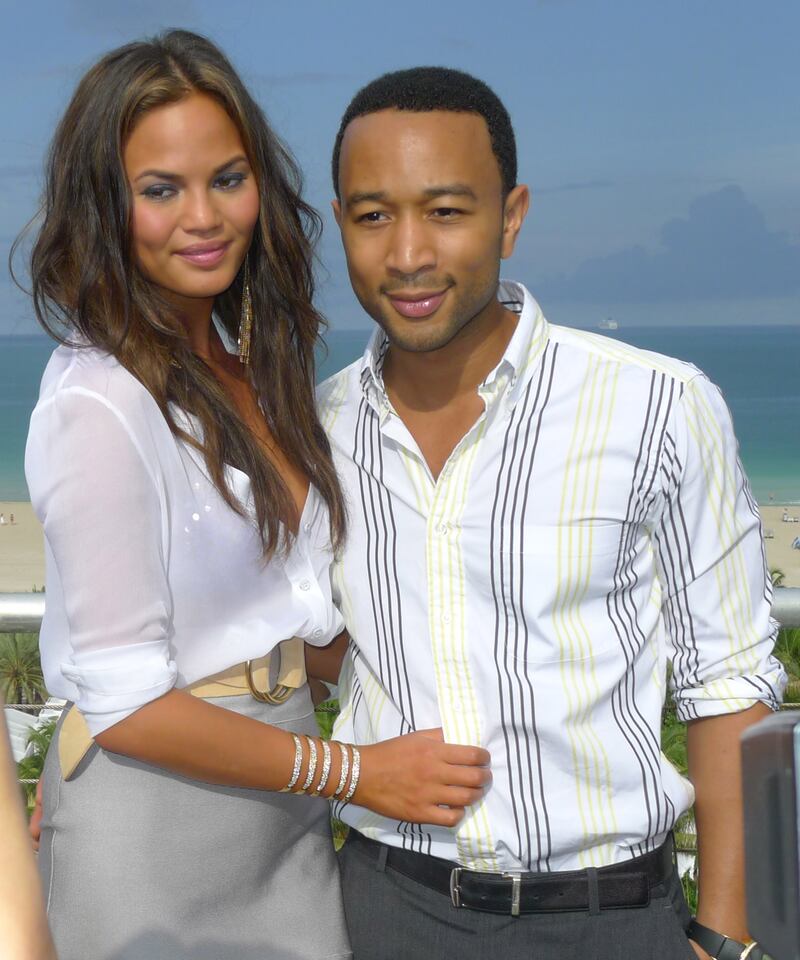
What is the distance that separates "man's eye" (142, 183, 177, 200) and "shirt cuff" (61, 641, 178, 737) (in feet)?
2.99

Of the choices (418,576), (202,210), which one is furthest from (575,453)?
(202,210)

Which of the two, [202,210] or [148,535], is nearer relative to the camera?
[148,535]

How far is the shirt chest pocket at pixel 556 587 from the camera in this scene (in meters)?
2.59

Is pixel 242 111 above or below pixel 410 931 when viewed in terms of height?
above

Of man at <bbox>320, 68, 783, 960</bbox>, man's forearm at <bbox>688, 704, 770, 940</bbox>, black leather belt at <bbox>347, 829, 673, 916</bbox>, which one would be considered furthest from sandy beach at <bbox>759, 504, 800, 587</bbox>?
black leather belt at <bbox>347, 829, 673, 916</bbox>

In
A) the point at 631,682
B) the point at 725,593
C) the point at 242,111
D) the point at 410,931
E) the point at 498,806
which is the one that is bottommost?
the point at 410,931

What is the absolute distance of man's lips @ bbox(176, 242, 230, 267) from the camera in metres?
2.72

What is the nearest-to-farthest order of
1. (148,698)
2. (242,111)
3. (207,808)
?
(148,698) → (207,808) → (242,111)

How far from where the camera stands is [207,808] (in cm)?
254

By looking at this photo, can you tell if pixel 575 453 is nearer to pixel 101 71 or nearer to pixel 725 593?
pixel 725 593

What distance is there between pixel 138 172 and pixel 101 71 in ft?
0.75

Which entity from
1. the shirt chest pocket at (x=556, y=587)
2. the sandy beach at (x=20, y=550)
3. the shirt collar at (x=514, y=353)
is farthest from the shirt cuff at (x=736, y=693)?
the sandy beach at (x=20, y=550)

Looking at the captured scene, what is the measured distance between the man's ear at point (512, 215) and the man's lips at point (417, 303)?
233 mm

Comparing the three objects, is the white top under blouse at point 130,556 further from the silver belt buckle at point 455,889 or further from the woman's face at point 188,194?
the silver belt buckle at point 455,889
